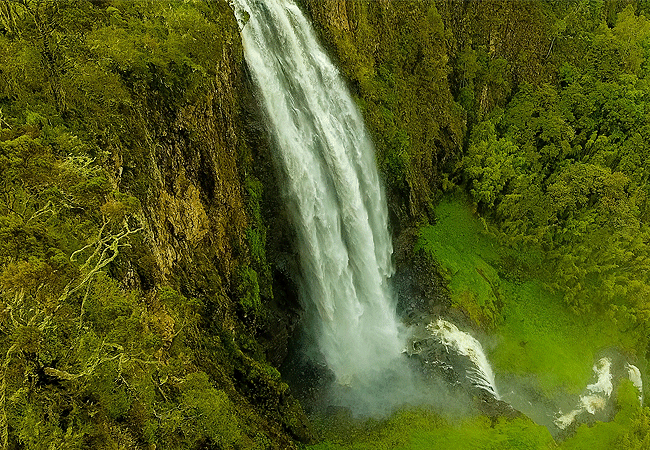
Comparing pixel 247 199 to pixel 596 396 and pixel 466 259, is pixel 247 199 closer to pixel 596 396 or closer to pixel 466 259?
pixel 466 259

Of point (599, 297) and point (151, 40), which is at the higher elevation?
point (151, 40)

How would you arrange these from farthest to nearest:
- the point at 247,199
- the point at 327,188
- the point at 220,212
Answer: the point at 327,188, the point at 247,199, the point at 220,212

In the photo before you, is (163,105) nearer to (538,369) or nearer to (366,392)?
(366,392)

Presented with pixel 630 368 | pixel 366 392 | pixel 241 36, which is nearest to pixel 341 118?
pixel 241 36

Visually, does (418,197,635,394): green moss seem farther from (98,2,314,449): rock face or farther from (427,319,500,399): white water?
(98,2,314,449): rock face

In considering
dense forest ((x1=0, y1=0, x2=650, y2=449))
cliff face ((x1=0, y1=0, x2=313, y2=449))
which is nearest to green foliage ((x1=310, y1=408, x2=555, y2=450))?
dense forest ((x1=0, y1=0, x2=650, y2=449))

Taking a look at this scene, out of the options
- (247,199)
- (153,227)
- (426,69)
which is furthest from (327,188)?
(426,69)

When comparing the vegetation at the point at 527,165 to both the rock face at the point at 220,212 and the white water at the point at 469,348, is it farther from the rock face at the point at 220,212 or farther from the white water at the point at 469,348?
the rock face at the point at 220,212
